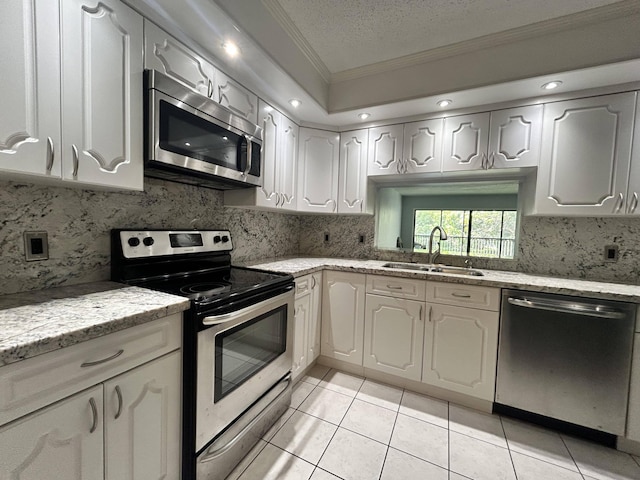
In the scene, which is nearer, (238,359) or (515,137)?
(238,359)

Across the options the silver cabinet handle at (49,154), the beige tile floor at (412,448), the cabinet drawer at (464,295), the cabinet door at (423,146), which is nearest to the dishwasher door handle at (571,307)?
the cabinet drawer at (464,295)

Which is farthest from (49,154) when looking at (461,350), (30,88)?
(461,350)

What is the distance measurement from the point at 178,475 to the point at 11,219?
4.29ft

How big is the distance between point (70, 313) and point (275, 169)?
1578mm

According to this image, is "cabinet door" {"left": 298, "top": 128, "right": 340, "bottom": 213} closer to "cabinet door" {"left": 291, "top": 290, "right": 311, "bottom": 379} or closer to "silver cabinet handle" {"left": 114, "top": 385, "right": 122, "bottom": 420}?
"cabinet door" {"left": 291, "top": 290, "right": 311, "bottom": 379}

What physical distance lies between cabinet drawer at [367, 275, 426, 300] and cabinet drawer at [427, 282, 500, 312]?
0.23 feet

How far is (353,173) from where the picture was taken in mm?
2562

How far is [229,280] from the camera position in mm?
1674

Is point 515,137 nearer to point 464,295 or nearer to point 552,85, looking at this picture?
point 552,85

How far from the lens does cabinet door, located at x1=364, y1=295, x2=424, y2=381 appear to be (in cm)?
202

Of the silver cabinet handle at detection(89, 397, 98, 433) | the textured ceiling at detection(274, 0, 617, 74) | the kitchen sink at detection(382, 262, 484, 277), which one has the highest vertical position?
the textured ceiling at detection(274, 0, 617, 74)

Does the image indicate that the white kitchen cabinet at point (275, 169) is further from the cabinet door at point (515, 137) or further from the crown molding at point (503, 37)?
the cabinet door at point (515, 137)

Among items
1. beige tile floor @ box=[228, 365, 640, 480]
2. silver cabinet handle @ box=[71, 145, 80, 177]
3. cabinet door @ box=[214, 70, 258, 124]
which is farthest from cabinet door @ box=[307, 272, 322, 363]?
silver cabinet handle @ box=[71, 145, 80, 177]

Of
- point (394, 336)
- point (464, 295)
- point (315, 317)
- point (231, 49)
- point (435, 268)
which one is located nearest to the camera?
point (231, 49)
